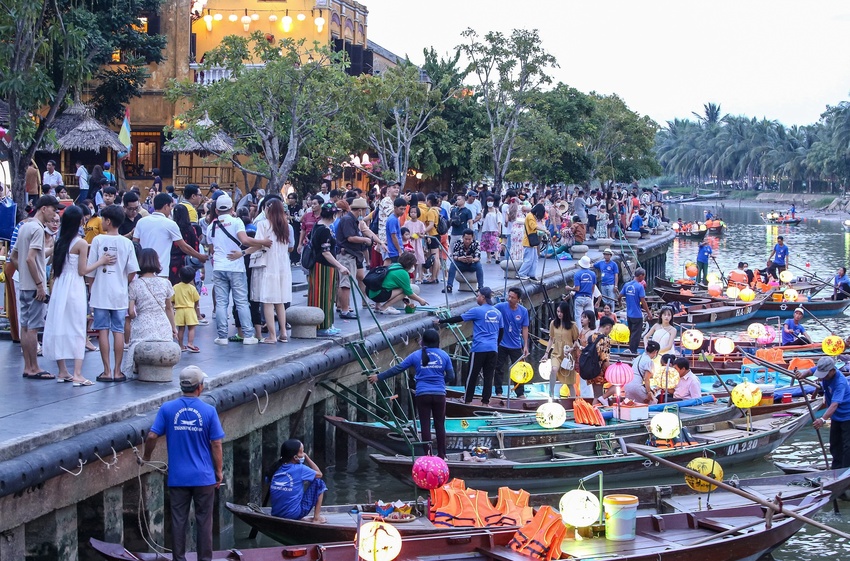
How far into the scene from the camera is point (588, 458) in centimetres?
1441

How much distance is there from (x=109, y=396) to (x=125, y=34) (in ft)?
88.5

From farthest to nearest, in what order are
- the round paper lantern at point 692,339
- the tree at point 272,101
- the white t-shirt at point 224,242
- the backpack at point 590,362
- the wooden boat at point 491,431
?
the tree at point 272,101 < the round paper lantern at point 692,339 < the backpack at point 590,362 < the white t-shirt at point 224,242 < the wooden boat at point 491,431

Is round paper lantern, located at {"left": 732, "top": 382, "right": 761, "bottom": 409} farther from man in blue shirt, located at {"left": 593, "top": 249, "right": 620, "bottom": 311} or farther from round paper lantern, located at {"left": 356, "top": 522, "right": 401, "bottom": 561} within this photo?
man in blue shirt, located at {"left": 593, "top": 249, "right": 620, "bottom": 311}

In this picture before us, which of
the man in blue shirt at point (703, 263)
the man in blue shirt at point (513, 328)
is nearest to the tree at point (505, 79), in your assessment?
the man in blue shirt at point (703, 263)

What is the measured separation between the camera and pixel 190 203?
651 inches

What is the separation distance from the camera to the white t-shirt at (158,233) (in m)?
13.6

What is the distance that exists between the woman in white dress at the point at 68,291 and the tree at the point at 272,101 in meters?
16.3

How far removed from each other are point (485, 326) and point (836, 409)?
4977mm

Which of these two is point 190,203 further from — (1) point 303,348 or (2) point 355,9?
(2) point 355,9

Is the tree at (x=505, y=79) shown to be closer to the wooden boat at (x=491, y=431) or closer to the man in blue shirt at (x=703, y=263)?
the man in blue shirt at (x=703, y=263)

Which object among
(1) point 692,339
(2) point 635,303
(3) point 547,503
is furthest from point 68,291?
(2) point 635,303

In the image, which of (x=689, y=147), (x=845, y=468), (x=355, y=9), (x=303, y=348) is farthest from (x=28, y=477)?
(x=689, y=147)

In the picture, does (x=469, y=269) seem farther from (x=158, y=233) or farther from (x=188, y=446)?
(x=188, y=446)

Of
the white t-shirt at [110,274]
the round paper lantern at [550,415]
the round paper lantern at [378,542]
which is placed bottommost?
the round paper lantern at [378,542]
